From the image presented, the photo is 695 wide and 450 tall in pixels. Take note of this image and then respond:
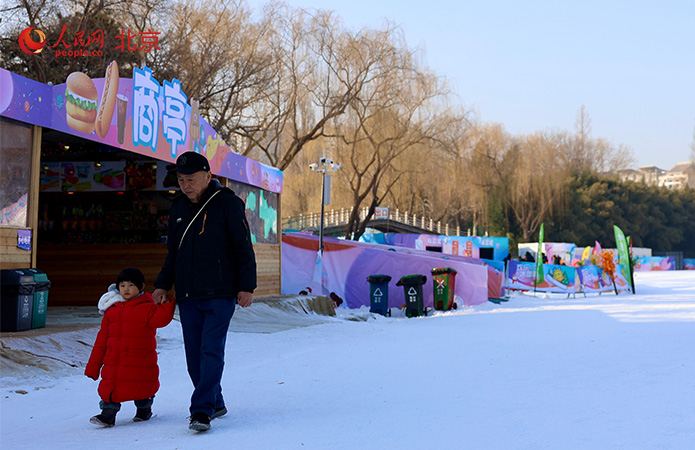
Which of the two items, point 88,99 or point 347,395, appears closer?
point 347,395

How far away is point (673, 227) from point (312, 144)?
141ft

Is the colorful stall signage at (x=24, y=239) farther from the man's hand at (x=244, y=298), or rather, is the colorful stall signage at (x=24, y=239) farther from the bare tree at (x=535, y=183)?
the bare tree at (x=535, y=183)

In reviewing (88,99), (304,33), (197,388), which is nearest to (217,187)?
(197,388)

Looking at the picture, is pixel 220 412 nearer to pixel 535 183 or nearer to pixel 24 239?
pixel 24 239

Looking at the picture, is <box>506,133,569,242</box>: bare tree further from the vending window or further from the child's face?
the child's face

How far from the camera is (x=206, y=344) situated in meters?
4.05

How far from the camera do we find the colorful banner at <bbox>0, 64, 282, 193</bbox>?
7.73 meters

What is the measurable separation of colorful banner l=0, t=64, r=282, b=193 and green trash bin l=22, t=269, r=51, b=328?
68.3 inches

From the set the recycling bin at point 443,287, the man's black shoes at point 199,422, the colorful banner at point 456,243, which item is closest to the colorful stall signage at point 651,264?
the colorful banner at point 456,243

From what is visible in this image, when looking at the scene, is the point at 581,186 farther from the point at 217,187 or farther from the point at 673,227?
the point at 217,187

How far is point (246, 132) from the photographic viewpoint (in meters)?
28.0

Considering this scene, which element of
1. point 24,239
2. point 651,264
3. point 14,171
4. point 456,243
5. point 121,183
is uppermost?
point 121,183

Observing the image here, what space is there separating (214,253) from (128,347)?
0.80 meters

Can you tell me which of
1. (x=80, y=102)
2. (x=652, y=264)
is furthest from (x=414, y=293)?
(x=652, y=264)
